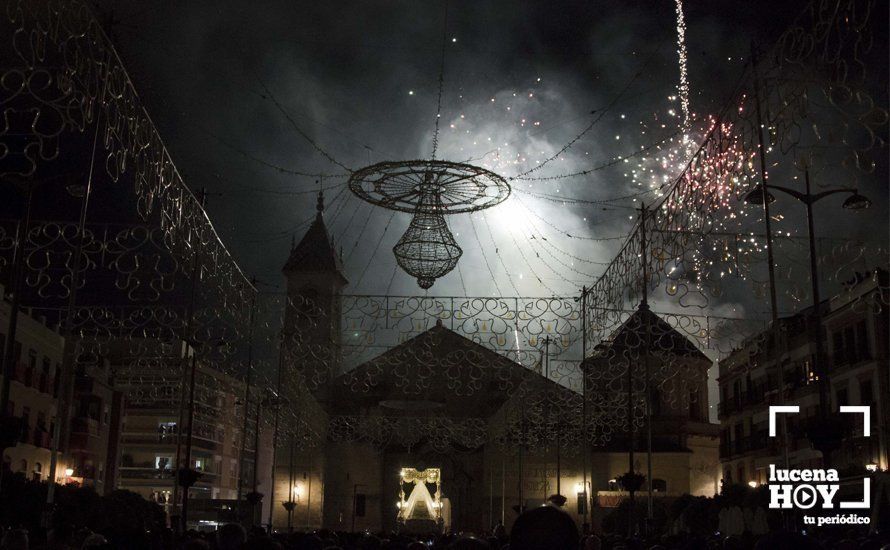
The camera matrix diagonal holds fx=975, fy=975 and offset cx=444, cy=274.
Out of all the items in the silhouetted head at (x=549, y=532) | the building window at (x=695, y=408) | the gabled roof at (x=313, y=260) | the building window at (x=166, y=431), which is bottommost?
the silhouetted head at (x=549, y=532)

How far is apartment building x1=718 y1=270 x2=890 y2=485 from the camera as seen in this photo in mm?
32344

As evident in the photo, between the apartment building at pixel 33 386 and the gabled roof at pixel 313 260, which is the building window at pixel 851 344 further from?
the gabled roof at pixel 313 260

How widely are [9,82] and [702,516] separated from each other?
28.2m

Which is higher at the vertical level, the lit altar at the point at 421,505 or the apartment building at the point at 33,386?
the apartment building at the point at 33,386

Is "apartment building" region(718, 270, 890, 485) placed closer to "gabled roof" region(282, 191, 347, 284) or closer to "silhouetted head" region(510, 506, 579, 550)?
"silhouetted head" region(510, 506, 579, 550)

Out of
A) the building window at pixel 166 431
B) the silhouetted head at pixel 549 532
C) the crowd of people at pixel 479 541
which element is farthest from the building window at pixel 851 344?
the building window at pixel 166 431

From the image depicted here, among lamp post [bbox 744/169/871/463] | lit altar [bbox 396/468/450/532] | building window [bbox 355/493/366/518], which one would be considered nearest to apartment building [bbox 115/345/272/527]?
building window [bbox 355/493/366/518]

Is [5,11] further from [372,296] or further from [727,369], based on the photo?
[727,369]

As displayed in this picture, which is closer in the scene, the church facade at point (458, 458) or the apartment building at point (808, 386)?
the apartment building at point (808, 386)

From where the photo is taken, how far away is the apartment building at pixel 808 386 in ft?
106

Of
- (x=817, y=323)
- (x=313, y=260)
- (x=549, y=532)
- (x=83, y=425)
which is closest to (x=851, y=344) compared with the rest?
(x=817, y=323)

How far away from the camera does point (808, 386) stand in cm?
3956

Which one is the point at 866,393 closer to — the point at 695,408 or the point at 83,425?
the point at 695,408

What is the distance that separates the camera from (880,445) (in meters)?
32.5
